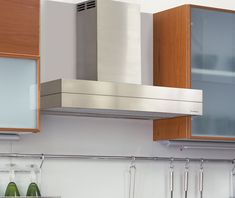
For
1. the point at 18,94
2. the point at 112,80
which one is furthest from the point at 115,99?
the point at 18,94

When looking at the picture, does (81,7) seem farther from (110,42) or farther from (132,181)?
(132,181)

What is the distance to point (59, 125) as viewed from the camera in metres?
3.50

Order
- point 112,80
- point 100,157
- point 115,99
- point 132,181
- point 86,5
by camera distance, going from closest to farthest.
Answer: point 115,99 < point 112,80 < point 86,5 < point 100,157 < point 132,181

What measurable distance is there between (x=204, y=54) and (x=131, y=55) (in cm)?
40

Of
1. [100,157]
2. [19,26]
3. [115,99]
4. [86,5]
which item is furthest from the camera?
[100,157]

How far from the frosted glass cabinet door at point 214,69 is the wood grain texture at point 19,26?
86cm

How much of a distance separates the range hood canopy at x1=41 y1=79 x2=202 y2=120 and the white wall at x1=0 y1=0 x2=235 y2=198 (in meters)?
0.14

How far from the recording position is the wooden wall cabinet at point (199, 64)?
3.55 m

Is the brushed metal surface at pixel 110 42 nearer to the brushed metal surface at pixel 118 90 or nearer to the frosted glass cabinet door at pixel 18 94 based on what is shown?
the brushed metal surface at pixel 118 90

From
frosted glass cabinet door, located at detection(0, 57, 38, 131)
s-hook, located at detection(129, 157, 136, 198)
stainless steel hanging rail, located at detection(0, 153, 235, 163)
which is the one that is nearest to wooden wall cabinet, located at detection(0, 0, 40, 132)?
frosted glass cabinet door, located at detection(0, 57, 38, 131)

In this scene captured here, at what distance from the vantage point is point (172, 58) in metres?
3.62

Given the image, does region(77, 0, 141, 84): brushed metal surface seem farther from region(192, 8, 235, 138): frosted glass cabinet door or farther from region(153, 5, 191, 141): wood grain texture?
region(192, 8, 235, 138): frosted glass cabinet door

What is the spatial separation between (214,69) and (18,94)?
3.53ft

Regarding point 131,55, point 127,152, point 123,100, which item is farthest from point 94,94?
point 127,152
